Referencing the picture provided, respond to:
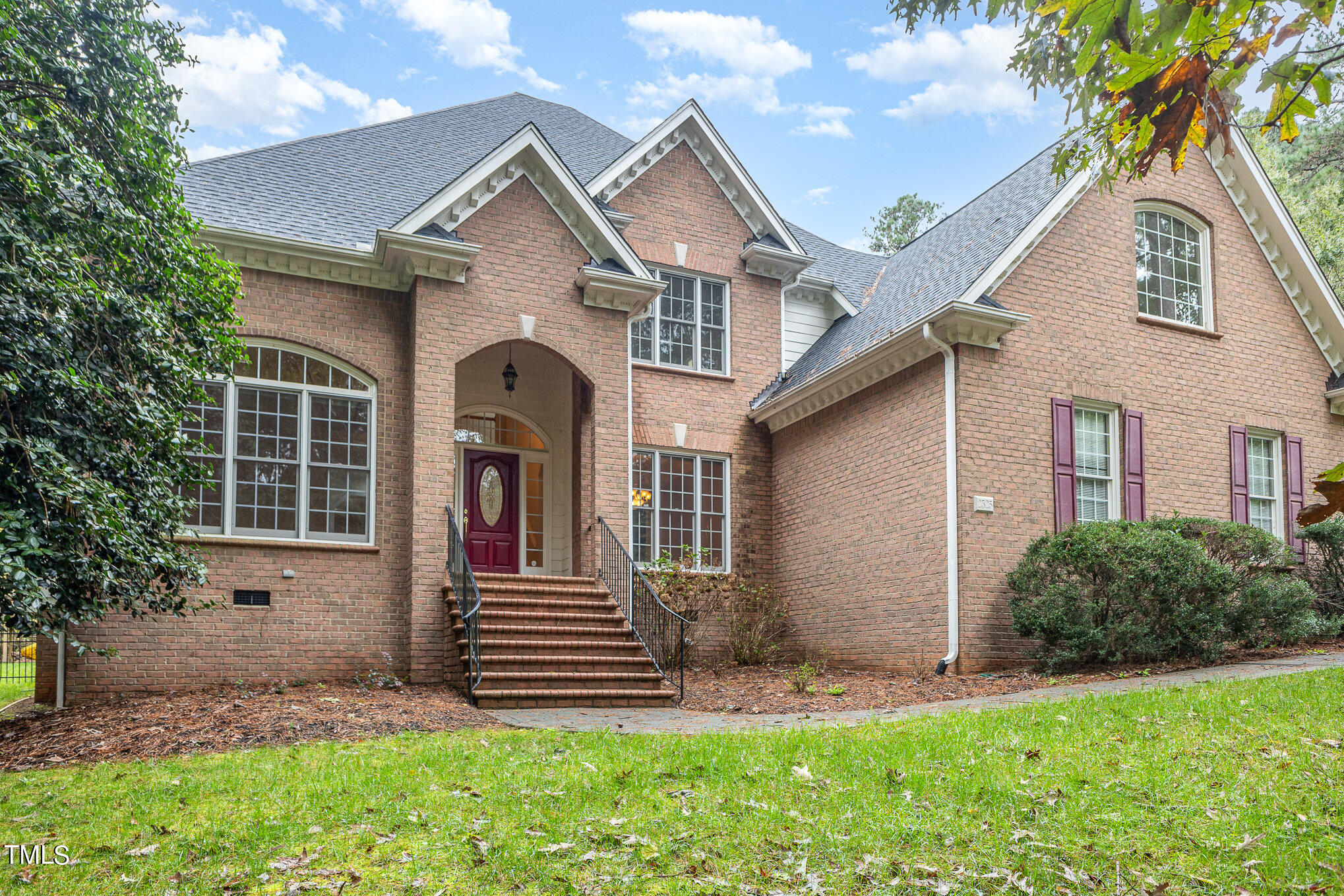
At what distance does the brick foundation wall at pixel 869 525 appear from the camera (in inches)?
497

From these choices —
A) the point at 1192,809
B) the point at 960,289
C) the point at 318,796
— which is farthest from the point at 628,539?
the point at 1192,809

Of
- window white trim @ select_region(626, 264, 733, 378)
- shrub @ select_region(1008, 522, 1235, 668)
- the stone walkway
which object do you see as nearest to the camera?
the stone walkway

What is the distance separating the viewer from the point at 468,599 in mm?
11055

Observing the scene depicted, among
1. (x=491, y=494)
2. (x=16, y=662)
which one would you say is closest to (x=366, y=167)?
(x=491, y=494)

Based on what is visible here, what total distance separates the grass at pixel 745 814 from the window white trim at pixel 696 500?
26.4 ft

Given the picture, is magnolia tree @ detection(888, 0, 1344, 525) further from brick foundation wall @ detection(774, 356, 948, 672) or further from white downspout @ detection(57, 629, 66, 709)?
white downspout @ detection(57, 629, 66, 709)

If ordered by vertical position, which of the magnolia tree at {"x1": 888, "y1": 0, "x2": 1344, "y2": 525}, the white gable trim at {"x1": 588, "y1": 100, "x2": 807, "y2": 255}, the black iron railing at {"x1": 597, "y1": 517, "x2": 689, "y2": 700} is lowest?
the black iron railing at {"x1": 597, "y1": 517, "x2": 689, "y2": 700}

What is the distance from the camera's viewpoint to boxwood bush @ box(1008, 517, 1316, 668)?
10.9m

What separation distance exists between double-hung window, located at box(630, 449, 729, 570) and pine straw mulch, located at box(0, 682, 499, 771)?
4.92 metres

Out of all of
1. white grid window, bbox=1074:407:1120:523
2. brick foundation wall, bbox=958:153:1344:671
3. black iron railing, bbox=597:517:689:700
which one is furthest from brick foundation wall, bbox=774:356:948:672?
black iron railing, bbox=597:517:689:700

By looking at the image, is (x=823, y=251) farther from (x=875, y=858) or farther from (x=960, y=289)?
(x=875, y=858)

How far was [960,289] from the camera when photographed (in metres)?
12.9

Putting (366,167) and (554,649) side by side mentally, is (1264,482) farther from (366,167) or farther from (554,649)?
(366,167)

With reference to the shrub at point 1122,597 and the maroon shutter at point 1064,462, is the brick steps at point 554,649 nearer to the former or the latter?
the shrub at point 1122,597
